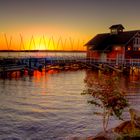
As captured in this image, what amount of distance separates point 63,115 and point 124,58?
51309 mm

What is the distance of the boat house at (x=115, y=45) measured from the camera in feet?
255

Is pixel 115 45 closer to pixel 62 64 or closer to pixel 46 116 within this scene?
pixel 62 64

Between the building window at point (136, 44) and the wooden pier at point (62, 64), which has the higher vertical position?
the building window at point (136, 44)

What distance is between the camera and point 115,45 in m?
79.9

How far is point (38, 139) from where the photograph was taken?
21391mm

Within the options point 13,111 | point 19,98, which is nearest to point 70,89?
point 19,98

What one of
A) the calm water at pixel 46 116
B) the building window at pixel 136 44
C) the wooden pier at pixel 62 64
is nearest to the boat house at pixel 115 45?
the building window at pixel 136 44

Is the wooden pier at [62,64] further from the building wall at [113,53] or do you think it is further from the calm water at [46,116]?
the calm water at [46,116]

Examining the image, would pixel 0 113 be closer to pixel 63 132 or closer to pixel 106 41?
pixel 63 132

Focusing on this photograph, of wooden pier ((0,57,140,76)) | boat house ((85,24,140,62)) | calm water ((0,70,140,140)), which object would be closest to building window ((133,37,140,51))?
boat house ((85,24,140,62))

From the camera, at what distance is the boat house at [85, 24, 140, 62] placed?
255 ft

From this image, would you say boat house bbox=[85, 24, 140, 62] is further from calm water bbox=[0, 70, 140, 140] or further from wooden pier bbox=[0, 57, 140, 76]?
calm water bbox=[0, 70, 140, 140]

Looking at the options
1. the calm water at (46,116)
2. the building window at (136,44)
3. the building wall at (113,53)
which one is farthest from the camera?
the building window at (136,44)

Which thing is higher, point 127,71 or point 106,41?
point 106,41
